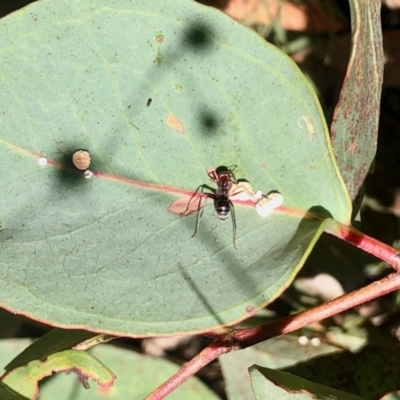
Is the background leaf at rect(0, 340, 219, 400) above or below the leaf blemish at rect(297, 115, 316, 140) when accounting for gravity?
below

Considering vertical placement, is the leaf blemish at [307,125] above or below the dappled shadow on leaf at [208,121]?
below

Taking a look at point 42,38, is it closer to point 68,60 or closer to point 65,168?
point 68,60

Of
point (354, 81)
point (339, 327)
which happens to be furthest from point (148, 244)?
point (339, 327)

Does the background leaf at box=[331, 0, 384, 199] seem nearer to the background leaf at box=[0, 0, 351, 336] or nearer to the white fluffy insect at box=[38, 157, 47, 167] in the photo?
the background leaf at box=[0, 0, 351, 336]

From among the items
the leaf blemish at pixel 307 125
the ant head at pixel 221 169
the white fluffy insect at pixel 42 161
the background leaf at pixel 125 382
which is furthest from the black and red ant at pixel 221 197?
the background leaf at pixel 125 382

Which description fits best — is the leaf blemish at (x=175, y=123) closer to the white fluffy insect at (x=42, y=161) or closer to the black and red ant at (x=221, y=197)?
the black and red ant at (x=221, y=197)

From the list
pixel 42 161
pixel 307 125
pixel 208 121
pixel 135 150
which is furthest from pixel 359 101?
pixel 42 161

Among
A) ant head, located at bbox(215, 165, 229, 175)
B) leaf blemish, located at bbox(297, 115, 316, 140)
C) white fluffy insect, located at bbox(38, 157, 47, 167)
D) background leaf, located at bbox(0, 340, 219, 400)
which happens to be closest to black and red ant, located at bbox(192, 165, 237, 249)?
ant head, located at bbox(215, 165, 229, 175)
